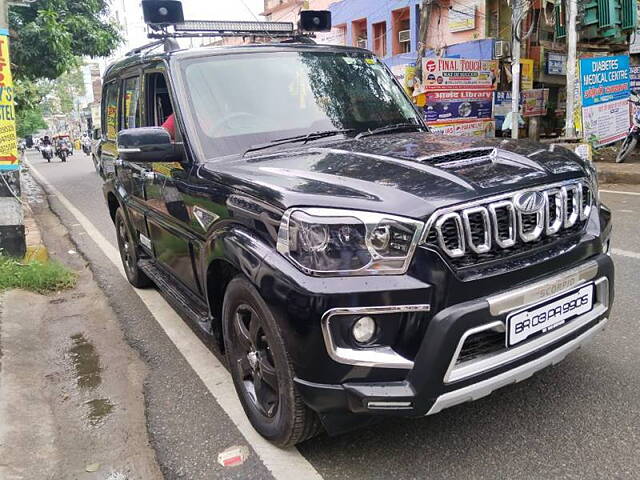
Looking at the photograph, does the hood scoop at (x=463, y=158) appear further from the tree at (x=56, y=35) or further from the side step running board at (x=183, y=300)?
the tree at (x=56, y=35)

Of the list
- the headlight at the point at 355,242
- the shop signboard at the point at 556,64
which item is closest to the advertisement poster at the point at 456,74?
the shop signboard at the point at 556,64

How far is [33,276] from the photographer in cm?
552

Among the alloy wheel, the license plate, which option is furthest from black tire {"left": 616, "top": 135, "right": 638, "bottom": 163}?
the alloy wheel

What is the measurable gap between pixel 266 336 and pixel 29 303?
3596mm

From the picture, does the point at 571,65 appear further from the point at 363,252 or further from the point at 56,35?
the point at 363,252

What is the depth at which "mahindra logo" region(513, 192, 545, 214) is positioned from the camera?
2.26m

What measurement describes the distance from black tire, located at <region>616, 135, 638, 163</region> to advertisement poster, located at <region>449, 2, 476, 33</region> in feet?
27.8

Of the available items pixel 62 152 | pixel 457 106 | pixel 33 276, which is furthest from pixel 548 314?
pixel 62 152

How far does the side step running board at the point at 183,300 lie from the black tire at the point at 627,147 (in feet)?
33.2

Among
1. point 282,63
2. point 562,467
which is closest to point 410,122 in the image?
point 282,63

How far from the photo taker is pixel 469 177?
2312 millimetres

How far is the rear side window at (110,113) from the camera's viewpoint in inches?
199

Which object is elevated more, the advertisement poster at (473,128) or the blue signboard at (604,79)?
the blue signboard at (604,79)

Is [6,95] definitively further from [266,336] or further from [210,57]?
[266,336]
